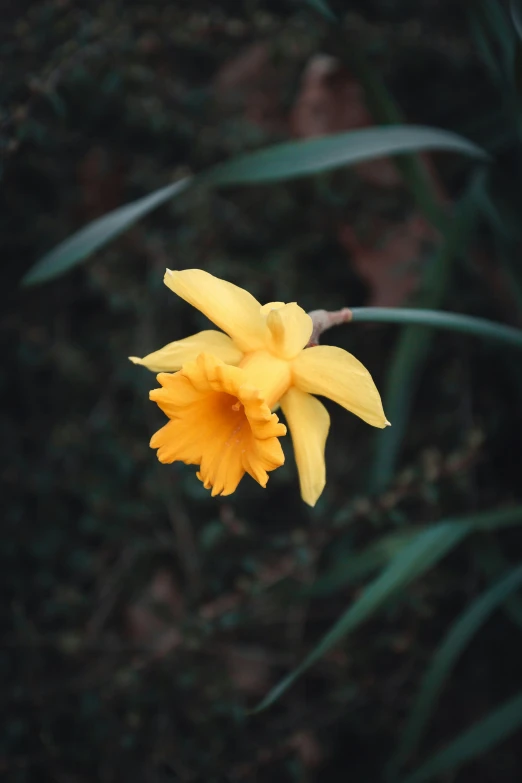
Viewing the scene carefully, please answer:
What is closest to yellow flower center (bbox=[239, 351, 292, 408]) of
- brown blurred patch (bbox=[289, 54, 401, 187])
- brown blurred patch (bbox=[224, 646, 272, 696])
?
brown blurred patch (bbox=[224, 646, 272, 696])

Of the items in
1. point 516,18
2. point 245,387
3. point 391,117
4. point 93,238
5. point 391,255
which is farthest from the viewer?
point 391,255

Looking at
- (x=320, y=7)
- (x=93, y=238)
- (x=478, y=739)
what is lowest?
(x=478, y=739)

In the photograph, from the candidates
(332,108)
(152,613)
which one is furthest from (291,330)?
(332,108)

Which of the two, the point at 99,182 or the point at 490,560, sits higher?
the point at 99,182

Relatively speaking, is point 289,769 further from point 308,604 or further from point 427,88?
point 427,88

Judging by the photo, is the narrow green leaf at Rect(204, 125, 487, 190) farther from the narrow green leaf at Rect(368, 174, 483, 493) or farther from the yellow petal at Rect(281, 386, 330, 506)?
the yellow petal at Rect(281, 386, 330, 506)

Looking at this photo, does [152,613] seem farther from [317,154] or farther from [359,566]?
[317,154]
